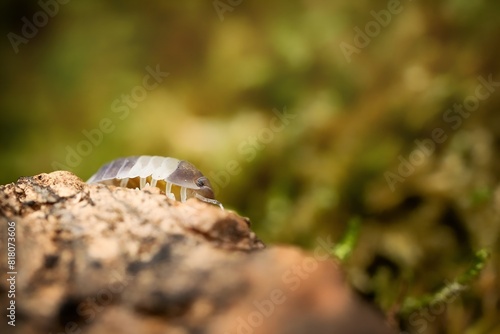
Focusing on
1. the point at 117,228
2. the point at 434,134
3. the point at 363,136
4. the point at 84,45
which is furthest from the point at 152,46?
the point at 117,228

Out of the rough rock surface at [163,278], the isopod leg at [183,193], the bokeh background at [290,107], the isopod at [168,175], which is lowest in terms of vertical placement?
the rough rock surface at [163,278]

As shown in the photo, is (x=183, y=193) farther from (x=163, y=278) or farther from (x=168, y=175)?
(x=163, y=278)

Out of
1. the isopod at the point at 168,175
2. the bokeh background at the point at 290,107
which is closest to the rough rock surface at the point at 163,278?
the isopod at the point at 168,175

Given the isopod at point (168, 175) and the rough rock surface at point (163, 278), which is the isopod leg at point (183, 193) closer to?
the isopod at point (168, 175)

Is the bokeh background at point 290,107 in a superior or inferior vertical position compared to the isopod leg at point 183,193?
superior

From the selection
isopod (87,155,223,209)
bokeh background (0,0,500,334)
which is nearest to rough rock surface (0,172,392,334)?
isopod (87,155,223,209)

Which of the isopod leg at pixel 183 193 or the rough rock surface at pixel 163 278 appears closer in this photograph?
the rough rock surface at pixel 163 278

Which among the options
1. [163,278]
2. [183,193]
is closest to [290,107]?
[183,193]
